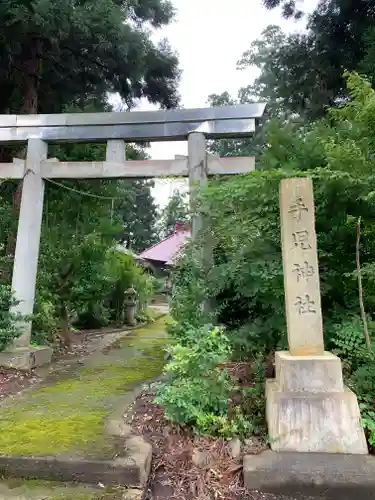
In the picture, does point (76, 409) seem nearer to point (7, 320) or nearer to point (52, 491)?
point (52, 491)

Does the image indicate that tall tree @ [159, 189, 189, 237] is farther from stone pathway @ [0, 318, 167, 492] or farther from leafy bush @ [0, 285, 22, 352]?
leafy bush @ [0, 285, 22, 352]

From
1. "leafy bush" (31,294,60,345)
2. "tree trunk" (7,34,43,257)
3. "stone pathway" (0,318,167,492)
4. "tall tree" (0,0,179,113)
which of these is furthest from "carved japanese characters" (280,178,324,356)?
"tree trunk" (7,34,43,257)

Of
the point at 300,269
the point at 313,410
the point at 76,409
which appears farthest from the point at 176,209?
the point at 313,410

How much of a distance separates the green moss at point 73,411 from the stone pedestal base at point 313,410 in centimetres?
135

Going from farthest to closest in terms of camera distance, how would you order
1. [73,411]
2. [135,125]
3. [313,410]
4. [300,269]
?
1. [135,125]
2. [73,411]
3. [300,269]
4. [313,410]

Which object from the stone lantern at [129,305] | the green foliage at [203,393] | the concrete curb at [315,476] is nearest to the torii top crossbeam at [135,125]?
the green foliage at [203,393]

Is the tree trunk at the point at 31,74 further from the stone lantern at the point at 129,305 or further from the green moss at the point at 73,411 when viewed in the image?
the stone lantern at the point at 129,305

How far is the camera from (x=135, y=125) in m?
6.25

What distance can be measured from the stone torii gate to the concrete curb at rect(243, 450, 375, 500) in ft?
13.1

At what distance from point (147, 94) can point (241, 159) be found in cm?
429

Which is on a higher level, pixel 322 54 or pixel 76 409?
pixel 322 54

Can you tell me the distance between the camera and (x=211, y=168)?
6.09m

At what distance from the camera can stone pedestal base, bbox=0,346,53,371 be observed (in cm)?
548

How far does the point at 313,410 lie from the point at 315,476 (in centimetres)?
47
